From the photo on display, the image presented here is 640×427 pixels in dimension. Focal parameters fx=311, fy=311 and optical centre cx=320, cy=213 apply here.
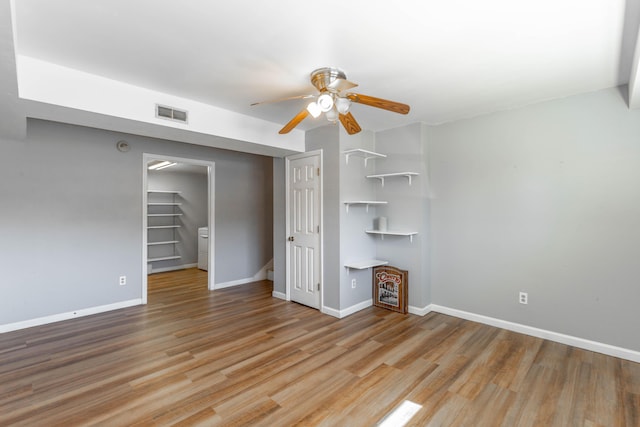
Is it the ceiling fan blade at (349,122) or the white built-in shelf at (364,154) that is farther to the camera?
the white built-in shelf at (364,154)

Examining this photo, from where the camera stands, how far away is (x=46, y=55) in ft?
7.14

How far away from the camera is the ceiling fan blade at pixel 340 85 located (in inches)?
83.6

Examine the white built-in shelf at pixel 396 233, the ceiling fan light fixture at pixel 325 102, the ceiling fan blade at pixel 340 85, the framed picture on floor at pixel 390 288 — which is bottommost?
the framed picture on floor at pixel 390 288

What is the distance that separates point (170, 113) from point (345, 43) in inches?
70.2

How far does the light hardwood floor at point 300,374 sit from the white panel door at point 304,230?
597 mm

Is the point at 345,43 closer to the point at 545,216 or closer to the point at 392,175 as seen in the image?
the point at 392,175

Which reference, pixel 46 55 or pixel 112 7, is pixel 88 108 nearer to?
pixel 46 55

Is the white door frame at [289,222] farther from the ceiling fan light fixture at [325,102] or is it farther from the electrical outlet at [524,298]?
the electrical outlet at [524,298]

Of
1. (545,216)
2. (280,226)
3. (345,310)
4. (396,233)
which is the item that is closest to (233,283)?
(280,226)

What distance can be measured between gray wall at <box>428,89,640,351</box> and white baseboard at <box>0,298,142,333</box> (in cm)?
405

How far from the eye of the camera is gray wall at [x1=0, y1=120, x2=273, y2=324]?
11.1 ft

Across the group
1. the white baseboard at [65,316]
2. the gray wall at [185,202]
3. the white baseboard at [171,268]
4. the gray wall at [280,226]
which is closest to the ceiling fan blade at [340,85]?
the gray wall at [280,226]

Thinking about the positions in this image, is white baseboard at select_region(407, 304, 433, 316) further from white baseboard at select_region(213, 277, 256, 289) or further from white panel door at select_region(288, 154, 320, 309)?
white baseboard at select_region(213, 277, 256, 289)

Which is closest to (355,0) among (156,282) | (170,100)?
(170,100)
